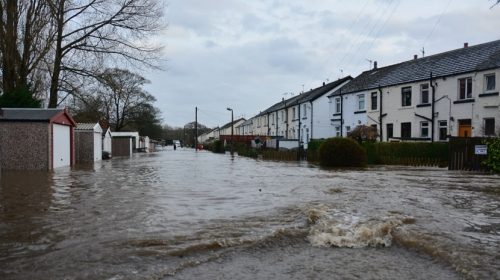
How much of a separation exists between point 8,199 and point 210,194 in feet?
16.0

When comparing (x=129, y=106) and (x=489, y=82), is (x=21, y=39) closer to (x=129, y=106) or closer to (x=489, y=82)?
(x=489, y=82)

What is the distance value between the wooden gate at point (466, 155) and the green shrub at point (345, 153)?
4741 mm

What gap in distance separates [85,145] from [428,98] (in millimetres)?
23163

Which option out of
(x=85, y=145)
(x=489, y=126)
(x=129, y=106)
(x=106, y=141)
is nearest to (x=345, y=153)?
(x=489, y=126)

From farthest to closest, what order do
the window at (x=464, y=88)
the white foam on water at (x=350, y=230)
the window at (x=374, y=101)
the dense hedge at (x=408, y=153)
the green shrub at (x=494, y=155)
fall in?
1. the window at (x=374, y=101)
2. the window at (x=464, y=88)
3. the dense hedge at (x=408, y=153)
4. the green shrub at (x=494, y=155)
5. the white foam on water at (x=350, y=230)

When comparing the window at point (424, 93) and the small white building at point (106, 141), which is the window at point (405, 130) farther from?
the small white building at point (106, 141)

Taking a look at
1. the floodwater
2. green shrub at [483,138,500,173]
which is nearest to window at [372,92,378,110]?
green shrub at [483,138,500,173]

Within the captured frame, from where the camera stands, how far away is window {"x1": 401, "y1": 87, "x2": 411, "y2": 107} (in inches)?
1293

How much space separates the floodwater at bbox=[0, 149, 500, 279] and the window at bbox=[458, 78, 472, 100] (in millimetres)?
17538

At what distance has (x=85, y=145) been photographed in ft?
105

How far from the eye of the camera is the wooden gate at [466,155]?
70.7 feet

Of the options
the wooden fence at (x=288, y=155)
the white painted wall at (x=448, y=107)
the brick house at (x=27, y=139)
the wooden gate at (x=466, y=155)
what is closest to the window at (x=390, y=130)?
the white painted wall at (x=448, y=107)

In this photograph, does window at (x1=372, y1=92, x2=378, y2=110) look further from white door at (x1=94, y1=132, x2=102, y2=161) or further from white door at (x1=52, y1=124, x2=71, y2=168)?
white door at (x1=52, y1=124, x2=71, y2=168)

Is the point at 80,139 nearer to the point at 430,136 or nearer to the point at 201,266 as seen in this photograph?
the point at 430,136
